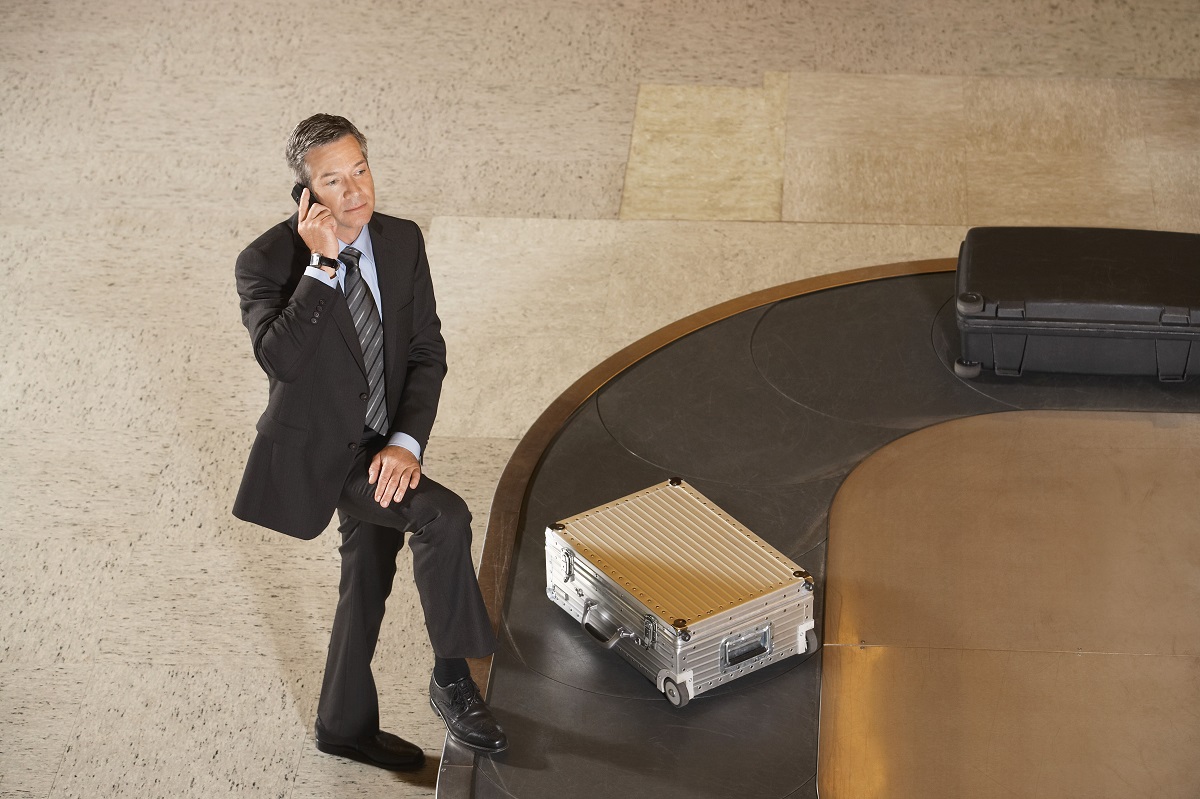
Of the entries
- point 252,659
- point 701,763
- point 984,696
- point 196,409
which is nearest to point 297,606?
point 252,659

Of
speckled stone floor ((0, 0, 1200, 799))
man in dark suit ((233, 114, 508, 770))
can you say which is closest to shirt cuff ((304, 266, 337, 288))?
man in dark suit ((233, 114, 508, 770))

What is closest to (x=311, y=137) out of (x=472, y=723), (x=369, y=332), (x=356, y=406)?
(x=369, y=332)

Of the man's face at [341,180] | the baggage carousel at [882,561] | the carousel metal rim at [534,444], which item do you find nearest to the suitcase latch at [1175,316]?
the baggage carousel at [882,561]

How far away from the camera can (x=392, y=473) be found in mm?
3156

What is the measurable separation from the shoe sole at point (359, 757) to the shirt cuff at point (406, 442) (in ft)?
3.34

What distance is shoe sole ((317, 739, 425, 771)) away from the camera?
3.86 meters

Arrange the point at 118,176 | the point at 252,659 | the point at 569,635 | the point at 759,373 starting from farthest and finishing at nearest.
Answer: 1. the point at 118,176
2. the point at 252,659
3. the point at 759,373
4. the point at 569,635

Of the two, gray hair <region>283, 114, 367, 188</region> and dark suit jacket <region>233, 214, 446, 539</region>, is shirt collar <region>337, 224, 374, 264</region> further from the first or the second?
gray hair <region>283, 114, 367, 188</region>

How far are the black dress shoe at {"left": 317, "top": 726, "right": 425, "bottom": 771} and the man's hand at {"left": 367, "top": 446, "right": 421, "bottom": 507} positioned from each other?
3.25 ft

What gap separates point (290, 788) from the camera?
3881 millimetres

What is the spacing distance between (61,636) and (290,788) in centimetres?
105

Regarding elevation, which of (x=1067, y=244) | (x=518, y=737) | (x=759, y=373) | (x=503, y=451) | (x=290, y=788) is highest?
(x=1067, y=244)

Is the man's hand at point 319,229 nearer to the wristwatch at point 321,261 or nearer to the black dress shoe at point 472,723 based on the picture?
the wristwatch at point 321,261

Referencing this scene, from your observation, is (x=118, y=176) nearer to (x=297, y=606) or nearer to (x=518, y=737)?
(x=297, y=606)
